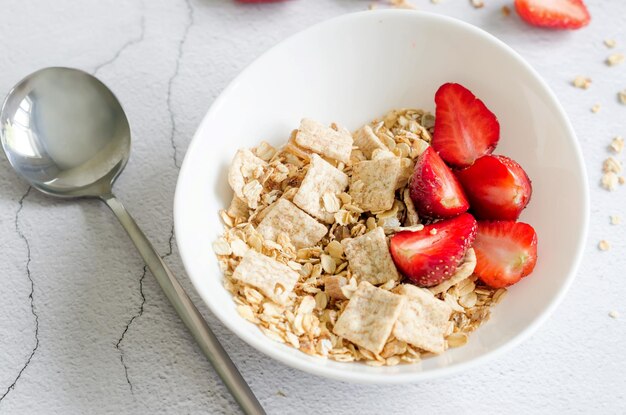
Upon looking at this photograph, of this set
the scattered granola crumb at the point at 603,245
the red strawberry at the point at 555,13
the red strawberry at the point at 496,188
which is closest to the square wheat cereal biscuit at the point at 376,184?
the red strawberry at the point at 496,188

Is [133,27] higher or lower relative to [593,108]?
higher

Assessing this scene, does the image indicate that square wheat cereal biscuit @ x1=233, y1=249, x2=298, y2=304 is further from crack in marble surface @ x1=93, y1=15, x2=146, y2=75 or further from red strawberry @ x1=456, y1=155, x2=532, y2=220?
crack in marble surface @ x1=93, y1=15, x2=146, y2=75

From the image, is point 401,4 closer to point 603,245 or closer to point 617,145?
point 617,145

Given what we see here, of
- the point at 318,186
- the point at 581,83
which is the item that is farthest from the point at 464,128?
the point at 581,83

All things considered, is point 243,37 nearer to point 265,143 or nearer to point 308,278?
point 265,143

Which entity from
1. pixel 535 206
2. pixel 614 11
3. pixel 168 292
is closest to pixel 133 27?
pixel 168 292
